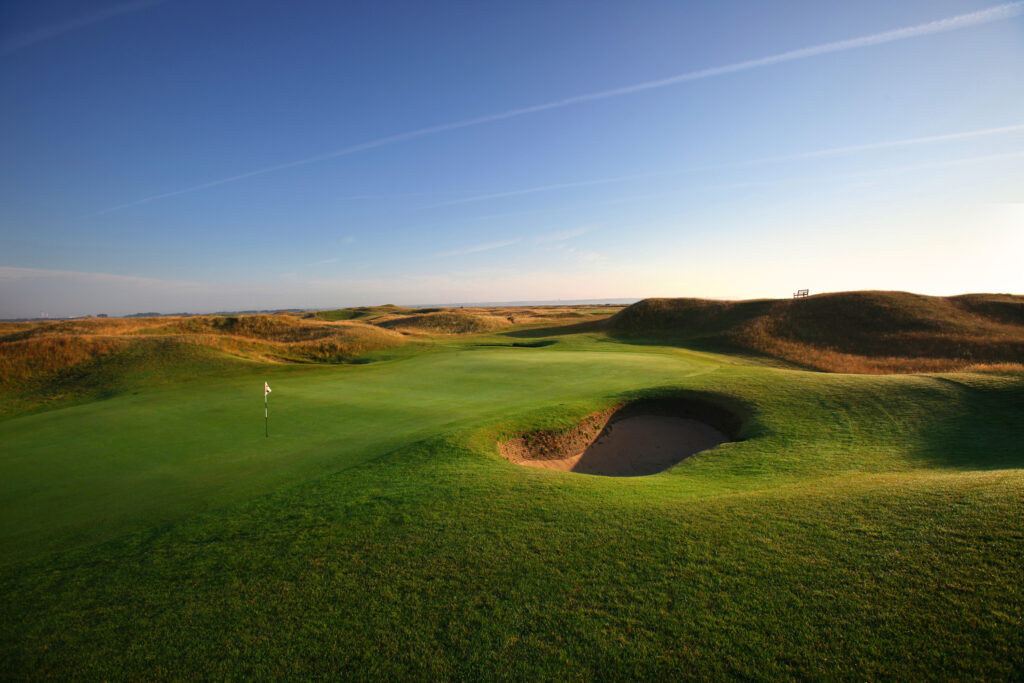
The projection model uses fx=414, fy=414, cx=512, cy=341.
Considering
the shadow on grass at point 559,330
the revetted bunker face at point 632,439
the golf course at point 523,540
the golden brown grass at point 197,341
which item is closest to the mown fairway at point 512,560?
the golf course at point 523,540

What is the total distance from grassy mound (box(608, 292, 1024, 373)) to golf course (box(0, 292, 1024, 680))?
18748 millimetres

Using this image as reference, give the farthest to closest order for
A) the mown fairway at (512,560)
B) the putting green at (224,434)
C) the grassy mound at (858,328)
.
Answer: the grassy mound at (858,328) < the putting green at (224,434) < the mown fairway at (512,560)

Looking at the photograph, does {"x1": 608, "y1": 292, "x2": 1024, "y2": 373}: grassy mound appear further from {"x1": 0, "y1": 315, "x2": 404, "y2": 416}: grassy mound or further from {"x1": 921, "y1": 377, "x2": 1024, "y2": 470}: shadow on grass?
{"x1": 0, "y1": 315, "x2": 404, "y2": 416}: grassy mound

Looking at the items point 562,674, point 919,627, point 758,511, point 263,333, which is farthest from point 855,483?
point 263,333

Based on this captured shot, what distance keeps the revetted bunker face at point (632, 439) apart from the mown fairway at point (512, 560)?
187 centimetres

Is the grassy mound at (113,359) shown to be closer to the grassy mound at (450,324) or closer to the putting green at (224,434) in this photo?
the putting green at (224,434)

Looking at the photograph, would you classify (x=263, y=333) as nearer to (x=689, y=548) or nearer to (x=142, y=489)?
(x=142, y=489)

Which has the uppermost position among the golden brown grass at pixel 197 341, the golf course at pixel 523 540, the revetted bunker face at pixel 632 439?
the golden brown grass at pixel 197 341

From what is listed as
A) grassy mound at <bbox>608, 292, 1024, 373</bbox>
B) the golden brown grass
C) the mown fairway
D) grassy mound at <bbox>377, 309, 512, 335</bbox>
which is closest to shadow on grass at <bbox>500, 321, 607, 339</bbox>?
grassy mound at <bbox>608, 292, 1024, 373</bbox>

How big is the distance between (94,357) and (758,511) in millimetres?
31662

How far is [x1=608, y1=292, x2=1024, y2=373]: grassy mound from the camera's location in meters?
28.6

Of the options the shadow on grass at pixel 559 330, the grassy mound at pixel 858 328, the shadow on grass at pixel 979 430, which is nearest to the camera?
the shadow on grass at pixel 979 430

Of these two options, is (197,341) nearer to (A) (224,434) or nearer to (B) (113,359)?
(B) (113,359)

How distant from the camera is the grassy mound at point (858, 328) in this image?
2862 centimetres
